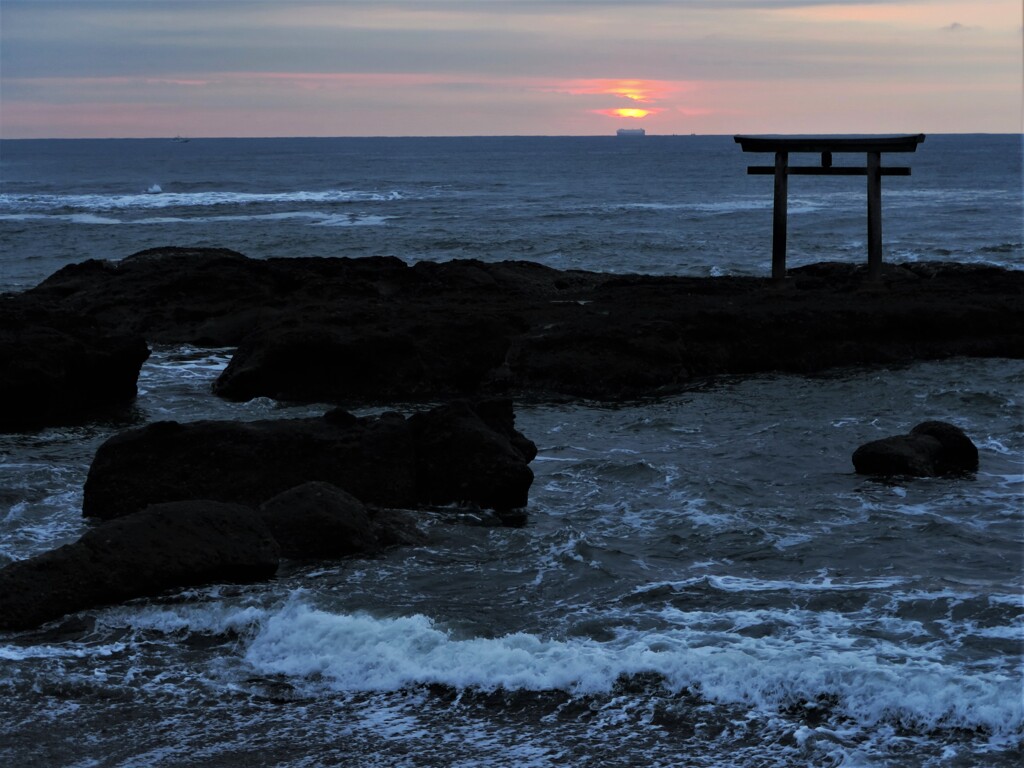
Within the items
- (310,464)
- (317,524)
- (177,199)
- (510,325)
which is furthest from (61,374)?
(177,199)

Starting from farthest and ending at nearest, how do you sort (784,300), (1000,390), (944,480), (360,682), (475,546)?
(784,300) < (1000,390) < (944,480) < (475,546) < (360,682)

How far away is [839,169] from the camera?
21812 mm

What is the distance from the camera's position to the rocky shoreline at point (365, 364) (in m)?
9.16

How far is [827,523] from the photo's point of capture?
1046cm

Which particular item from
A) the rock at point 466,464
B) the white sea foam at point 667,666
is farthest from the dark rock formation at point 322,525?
the white sea foam at point 667,666

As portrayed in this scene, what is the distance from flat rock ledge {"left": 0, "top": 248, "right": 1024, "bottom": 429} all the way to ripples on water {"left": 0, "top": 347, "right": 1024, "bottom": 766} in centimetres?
386

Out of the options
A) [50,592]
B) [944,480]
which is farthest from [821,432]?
[50,592]

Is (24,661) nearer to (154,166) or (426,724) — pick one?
(426,724)

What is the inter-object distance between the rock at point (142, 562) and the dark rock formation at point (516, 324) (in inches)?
258

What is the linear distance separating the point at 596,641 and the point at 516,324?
937 centimetres

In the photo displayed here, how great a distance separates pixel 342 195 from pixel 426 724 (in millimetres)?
68193

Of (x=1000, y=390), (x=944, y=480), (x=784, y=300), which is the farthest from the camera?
(x=784, y=300)

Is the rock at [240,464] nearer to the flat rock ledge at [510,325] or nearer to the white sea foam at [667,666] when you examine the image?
the white sea foam at [667,666]

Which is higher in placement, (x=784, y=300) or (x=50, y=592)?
(x=784, y=300)
